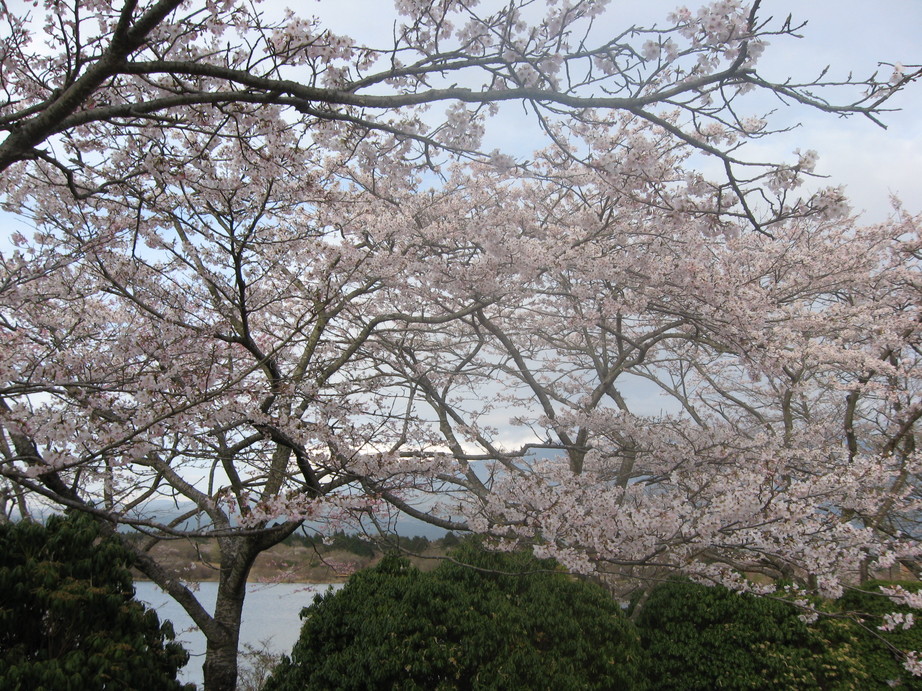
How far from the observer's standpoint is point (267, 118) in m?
3.41

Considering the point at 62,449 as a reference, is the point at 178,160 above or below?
above

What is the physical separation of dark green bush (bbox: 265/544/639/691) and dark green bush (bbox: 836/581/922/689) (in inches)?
107

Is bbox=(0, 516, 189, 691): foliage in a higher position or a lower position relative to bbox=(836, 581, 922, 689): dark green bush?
higher

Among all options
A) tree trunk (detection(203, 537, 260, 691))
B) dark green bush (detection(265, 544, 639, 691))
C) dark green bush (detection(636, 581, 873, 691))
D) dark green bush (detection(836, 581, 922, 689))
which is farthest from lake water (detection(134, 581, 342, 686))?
dark green bush (detection(836, 581, 922, 689))

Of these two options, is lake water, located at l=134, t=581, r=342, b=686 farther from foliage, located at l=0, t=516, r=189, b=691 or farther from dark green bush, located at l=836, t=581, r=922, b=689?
dark green bush, located at l=836, t=581, r=922, b=689

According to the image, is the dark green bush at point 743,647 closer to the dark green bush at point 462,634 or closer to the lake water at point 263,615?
the dark green bush at point 462,634

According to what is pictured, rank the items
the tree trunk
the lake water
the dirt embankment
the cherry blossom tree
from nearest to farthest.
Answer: the cherry blossom tree
the tree trunk
the lake water
the dirt embankment

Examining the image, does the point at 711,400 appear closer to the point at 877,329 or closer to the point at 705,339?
the point at 877,329

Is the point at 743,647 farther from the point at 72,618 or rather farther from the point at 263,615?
the point at 263,615

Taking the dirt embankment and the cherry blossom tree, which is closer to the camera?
the cherry blossom tree

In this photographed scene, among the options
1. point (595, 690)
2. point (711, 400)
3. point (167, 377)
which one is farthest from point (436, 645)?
point (711, 400)

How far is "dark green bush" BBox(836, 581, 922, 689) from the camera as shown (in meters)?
6.09

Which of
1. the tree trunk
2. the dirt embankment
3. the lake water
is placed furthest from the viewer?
the dirt embankment

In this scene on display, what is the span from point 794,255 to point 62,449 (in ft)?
27.8
